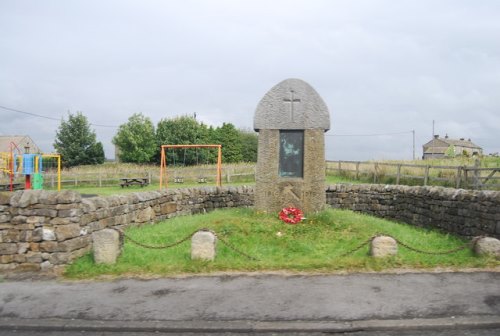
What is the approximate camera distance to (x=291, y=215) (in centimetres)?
975

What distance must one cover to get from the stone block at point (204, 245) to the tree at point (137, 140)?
4489 cm

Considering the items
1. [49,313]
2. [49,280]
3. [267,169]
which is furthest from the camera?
[267,169]

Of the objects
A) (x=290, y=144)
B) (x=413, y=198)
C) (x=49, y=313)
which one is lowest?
(x=49, y=313)

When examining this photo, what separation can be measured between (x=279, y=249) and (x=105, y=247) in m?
3.09

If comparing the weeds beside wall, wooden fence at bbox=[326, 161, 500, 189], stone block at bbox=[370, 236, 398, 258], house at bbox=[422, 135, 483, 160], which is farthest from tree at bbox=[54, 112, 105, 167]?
house at bbox=[422, 135, 483, 160]

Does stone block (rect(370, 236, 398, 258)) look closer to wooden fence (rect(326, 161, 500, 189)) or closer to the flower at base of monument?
the flower at base of monument

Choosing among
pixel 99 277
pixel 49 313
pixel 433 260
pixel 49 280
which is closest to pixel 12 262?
pixel 49 280

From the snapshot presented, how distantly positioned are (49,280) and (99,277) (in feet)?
2.56

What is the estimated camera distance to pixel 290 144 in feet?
33.6

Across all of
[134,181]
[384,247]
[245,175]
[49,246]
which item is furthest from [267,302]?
[245,175]

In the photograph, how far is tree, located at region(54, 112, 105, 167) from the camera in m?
50.0

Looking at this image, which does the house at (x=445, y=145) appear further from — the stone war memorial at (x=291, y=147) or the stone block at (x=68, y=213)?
the stone block at (x=68, y=213)

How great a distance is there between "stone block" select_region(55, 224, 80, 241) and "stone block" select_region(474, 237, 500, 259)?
696 centimetres

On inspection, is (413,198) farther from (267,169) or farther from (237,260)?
(237,260)
